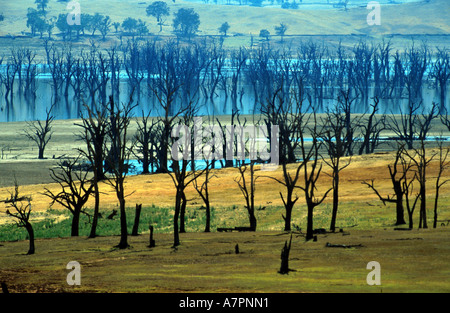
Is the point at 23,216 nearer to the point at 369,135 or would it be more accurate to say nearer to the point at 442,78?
the point at 369,135

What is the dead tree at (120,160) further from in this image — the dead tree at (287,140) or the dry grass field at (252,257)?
the dead tree at (287,140)

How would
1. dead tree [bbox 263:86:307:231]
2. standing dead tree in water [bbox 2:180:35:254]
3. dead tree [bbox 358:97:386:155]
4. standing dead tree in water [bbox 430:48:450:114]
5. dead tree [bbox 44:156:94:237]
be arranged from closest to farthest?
standing dead tree in water [bbox 2:180:35:254]
dead tree [bbox 263:86:307:231]
dead tree [bbox 44:156:94:237]
dead tree [bbox 358:97:386:155]
standing dead tree in water [bbox 430:48:450:114]

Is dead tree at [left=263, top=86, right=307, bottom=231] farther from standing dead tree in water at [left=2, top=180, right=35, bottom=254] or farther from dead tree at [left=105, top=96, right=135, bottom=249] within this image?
standing dead tree in water at [left=2, top=180, right=35, bottom=254]

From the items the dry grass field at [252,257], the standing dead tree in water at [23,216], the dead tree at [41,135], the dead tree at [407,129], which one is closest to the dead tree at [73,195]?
the standing dead tree in water at [23,216]

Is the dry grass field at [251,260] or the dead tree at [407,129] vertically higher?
the dry grass field at [251,260]

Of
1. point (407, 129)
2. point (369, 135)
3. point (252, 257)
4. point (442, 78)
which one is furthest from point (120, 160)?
point (442, 78)

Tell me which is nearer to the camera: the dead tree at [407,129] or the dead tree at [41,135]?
the dead tree at [407,129]

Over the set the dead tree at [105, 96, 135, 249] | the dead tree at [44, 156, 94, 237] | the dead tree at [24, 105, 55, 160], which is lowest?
the dead tree at [24, 105, 55, 160]

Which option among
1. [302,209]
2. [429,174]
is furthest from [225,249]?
[429,174]

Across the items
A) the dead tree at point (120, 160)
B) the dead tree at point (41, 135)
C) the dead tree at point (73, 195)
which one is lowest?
the dead tree at point (41, 135)

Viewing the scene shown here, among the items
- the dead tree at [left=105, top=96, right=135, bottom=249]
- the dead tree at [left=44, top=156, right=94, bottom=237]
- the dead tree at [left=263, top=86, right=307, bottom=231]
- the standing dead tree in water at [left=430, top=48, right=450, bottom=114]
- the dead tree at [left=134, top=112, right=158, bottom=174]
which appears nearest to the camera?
the dead tree at [left=105, top=96, right=135, bottom=249]

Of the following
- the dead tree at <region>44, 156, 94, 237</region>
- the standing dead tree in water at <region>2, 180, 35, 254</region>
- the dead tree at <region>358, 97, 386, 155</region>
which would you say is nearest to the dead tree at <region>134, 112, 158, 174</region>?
the dead tree at <region>44, 156, 94, 237</region>

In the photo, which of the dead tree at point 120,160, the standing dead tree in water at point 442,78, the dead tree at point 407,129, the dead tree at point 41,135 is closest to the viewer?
the dead tree at point 120,160
